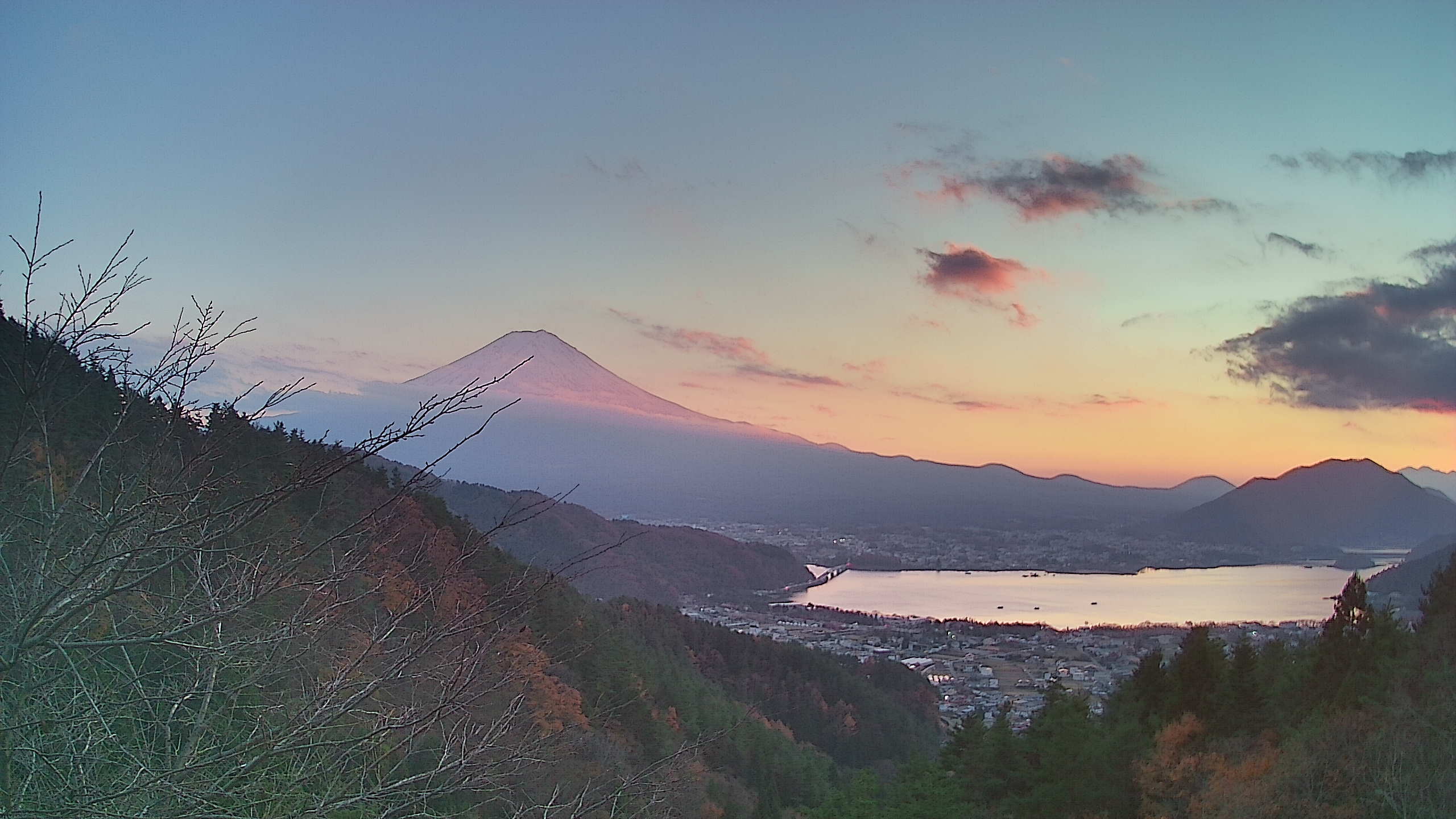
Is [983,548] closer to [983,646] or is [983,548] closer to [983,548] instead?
[983,548]

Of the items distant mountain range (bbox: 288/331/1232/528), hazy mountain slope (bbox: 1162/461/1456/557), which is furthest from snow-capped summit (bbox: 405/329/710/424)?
hazy mountain slope (bbox: 1162/461/1456/557)

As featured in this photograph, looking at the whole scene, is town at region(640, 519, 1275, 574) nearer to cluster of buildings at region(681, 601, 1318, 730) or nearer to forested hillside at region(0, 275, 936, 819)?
cluster of buildings at region(681, 601, 1318, 730)

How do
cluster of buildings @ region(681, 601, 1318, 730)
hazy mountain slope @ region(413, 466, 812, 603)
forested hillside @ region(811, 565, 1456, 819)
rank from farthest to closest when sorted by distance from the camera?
hazy mountain slope @ region(413, 466, 812, 603) < cluster of buildings @ region(681, 601, 1318, 730) < forested hillside @ region(811, 565, 1456, 819)

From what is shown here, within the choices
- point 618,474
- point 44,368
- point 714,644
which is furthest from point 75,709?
point 618,474

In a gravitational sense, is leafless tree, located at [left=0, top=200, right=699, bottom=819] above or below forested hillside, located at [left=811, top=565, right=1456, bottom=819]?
above

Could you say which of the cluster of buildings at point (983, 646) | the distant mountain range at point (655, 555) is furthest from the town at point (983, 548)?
the cluster of buildings at point (983, 646)

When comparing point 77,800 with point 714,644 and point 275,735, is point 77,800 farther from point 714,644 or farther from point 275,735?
point 714,644

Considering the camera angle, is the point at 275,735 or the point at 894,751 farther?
the point at 894,751
